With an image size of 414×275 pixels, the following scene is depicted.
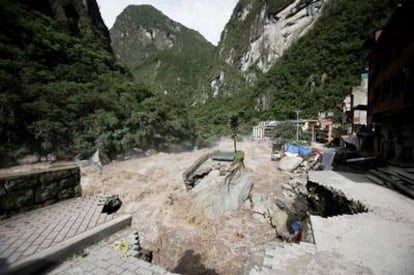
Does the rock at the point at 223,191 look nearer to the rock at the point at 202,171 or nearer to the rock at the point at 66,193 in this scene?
the rock at the point at 202,171

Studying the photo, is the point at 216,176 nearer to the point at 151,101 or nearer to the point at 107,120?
the point at 107,120

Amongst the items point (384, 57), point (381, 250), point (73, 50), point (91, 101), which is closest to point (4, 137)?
point (91, 101)

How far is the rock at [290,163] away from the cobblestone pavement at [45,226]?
14.3m

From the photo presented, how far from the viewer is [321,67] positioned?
155 feet

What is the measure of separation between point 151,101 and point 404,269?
26161 mm

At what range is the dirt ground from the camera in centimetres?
680

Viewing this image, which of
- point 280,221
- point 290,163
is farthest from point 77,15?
point 280,221

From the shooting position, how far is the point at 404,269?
10.2 ft

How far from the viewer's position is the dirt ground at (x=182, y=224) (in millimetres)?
6801

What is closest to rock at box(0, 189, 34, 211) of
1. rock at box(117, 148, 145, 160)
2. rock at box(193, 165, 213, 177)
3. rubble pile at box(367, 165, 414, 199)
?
rock at box(193, 165, 213, 177)

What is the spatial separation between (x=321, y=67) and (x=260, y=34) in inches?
1200

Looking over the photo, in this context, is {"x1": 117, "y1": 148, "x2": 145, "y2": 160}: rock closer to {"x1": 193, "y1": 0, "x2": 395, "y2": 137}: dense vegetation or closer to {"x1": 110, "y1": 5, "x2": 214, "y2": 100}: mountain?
{"x1": 193, "y1": 0, "x2": 395, "y2": 137}: dense vegetation

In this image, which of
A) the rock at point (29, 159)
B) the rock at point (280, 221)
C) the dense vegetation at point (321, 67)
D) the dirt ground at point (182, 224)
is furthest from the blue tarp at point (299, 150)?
the dense vegetation at point (321, 67)

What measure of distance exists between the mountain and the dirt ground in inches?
4196
